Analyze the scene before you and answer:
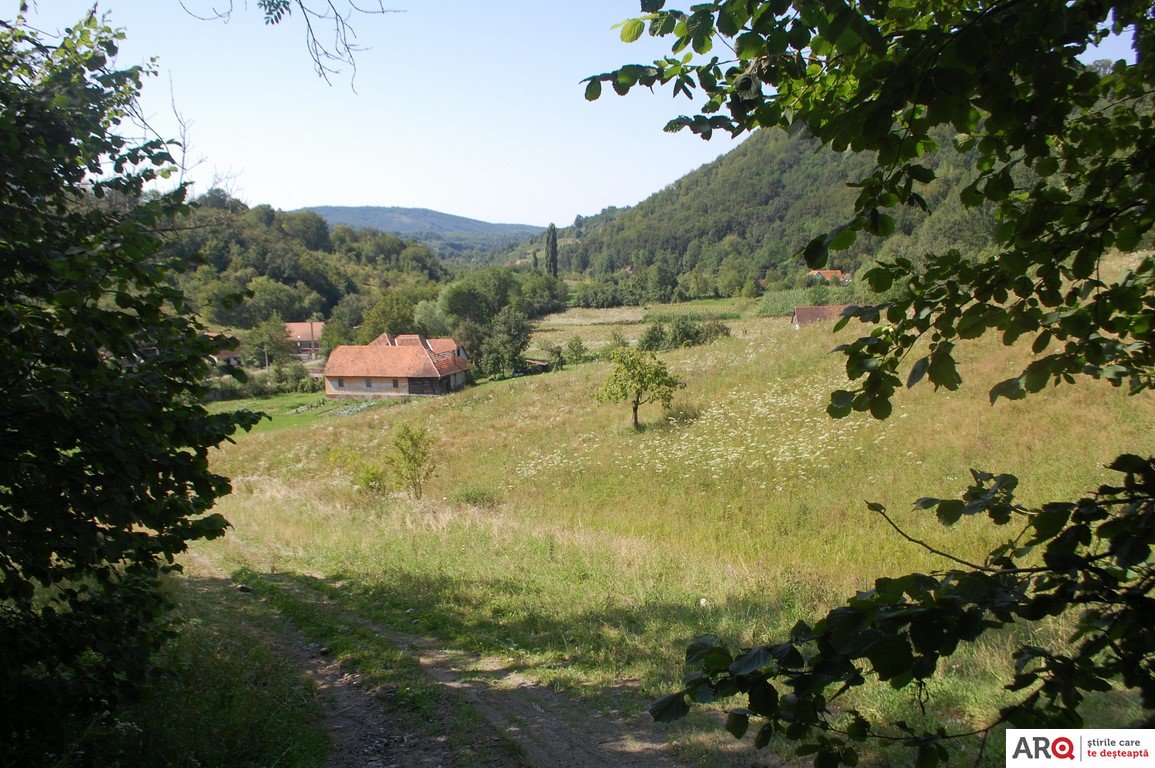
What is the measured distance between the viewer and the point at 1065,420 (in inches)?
583

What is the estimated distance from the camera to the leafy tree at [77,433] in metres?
3.09

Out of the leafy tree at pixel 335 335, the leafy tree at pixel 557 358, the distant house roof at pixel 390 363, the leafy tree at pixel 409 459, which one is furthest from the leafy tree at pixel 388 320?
the leafy tree at pixel 409 459

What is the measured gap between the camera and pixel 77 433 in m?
3.11

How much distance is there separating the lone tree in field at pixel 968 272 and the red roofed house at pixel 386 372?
60.4m

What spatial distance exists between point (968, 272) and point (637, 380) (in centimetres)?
2188

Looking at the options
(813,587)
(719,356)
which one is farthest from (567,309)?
(813,587)

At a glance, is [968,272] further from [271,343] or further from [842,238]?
[271,343]

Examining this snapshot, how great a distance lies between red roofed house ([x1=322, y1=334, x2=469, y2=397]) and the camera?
6184 cm

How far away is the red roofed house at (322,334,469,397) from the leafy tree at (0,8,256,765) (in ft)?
189

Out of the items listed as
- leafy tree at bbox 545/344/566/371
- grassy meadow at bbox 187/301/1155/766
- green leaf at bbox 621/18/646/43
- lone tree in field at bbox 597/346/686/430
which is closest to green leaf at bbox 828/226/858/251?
green leaf at bbox 621/18/646/43

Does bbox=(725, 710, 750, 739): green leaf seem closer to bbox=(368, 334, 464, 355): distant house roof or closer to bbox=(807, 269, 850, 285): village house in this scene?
bbox=(368, 334, 464, 355): distant house roof

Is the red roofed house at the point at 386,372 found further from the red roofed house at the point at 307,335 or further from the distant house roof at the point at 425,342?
the red roofed house at the point at 307,335

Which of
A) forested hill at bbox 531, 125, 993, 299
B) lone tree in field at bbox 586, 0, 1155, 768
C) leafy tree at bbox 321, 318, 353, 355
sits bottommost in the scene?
lone tree in field at bbox 586, 0, 1155, 768

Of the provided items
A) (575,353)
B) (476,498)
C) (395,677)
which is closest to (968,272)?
(395,677)
